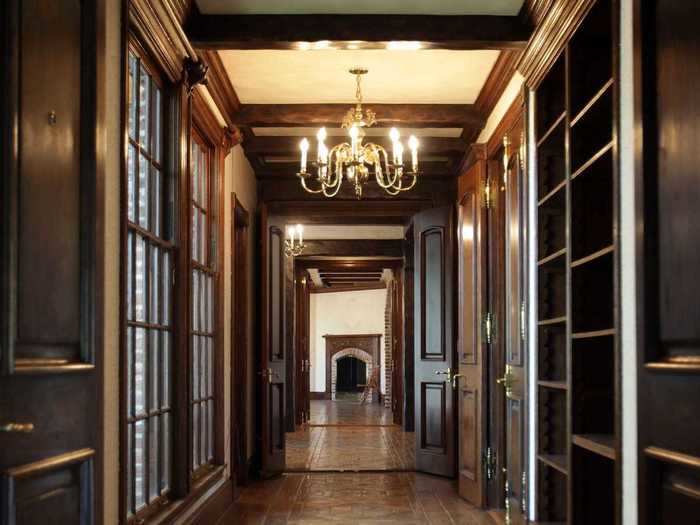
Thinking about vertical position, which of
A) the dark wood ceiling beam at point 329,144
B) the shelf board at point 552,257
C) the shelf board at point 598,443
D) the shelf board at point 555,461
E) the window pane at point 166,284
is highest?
the dark wood ceiling beam at point 329,144

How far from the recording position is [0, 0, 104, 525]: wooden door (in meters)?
2.16

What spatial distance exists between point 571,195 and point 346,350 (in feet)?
64.9

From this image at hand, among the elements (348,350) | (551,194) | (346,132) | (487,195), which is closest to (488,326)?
(487,195)

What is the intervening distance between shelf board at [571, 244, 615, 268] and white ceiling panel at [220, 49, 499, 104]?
2000 millimetres

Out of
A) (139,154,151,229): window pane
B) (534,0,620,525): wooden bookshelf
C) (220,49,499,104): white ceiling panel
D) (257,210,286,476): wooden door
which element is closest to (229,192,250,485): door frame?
(257,210,286,476): wooden door

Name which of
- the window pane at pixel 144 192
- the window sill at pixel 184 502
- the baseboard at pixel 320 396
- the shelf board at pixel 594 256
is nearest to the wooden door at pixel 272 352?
the window sill at pixel 184 502

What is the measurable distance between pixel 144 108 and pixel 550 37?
1.91 metres

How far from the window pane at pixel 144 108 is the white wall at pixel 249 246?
205 centimetres

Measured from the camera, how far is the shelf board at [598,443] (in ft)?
11.7

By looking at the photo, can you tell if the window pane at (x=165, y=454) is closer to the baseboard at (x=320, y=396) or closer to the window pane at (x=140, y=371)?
the window pane at (x=140, y=371)

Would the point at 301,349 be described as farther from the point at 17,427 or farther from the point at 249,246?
the point at 17,427

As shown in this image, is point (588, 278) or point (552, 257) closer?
point (588, 278)

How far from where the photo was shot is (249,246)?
8.06m

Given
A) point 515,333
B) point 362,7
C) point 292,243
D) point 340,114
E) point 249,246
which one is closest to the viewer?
point 362,7
